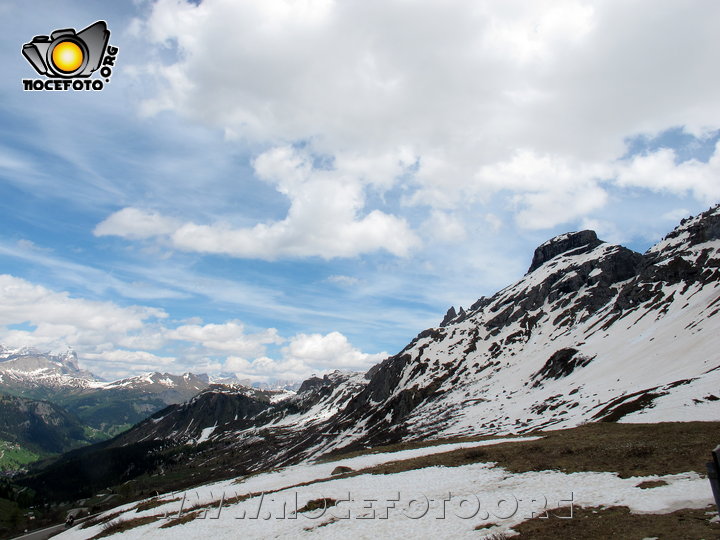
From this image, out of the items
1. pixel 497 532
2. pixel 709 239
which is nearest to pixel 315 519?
pixel 497 532

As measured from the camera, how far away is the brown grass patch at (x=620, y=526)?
15.6 metres

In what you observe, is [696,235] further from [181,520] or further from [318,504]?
Answer: [181,520]

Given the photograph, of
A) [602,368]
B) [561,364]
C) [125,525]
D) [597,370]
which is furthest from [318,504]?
[561,364]

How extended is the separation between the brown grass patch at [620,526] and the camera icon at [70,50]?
4596 cm

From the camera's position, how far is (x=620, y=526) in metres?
17.3

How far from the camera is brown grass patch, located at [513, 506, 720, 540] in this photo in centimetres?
1564

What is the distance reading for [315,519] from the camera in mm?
25875

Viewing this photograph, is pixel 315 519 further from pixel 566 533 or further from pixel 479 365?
pixel 479 365

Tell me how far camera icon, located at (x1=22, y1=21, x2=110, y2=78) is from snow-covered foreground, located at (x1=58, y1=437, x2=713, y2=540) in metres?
38.4

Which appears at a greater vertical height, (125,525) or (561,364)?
(561,364)

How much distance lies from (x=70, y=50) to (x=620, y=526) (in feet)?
161

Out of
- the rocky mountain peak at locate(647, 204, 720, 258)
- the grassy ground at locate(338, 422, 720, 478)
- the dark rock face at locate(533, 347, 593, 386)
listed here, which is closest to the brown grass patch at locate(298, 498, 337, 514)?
the grassy ground at locate(338, 422, 720, 478)

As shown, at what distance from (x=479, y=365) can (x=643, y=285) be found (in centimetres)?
7111

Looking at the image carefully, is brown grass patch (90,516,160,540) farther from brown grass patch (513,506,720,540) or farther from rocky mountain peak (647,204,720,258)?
rocky mountain peak (647,204,720,258)
